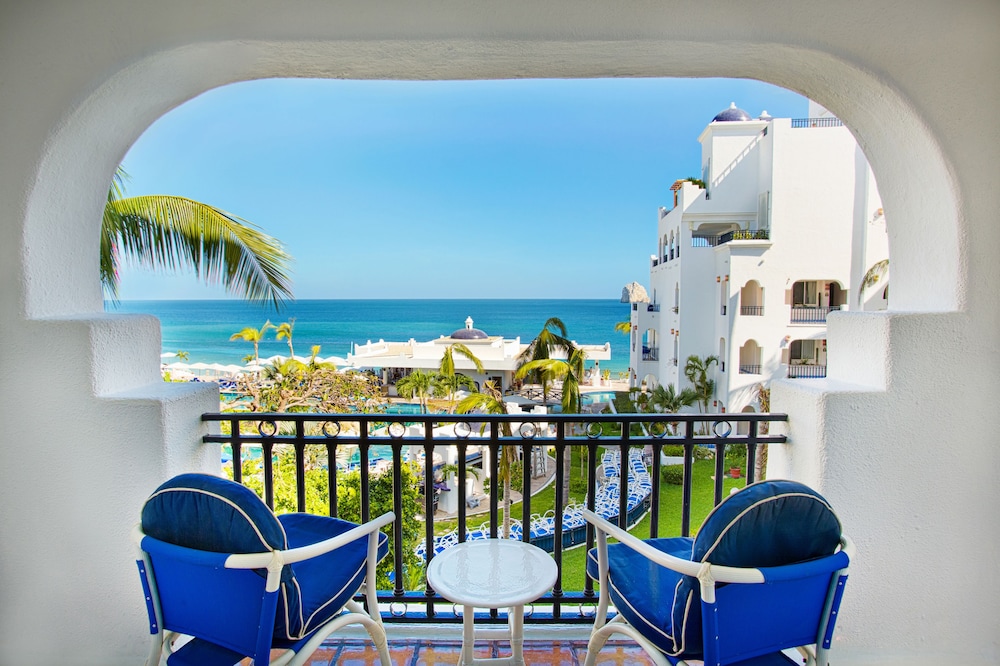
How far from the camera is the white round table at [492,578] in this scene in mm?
1660

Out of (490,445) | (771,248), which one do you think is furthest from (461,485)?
(771,248)

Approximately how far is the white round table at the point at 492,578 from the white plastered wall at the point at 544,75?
1.16m

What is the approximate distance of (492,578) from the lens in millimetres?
1762

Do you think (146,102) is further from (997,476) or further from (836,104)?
(997,476)

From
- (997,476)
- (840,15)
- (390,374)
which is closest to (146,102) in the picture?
(840,15)

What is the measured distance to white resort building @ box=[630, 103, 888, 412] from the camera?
18109 mm

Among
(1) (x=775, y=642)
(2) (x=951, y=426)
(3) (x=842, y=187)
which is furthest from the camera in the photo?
(3) (x=842, y=187)

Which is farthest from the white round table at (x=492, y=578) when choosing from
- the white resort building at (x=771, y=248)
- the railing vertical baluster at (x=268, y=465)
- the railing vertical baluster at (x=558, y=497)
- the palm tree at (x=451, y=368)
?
the white resort building at (x=771, y=248)

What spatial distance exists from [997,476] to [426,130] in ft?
197

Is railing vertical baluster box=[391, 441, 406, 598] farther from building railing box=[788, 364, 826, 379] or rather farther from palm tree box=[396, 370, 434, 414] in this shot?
building railing box=[788, 364, 826, 379]

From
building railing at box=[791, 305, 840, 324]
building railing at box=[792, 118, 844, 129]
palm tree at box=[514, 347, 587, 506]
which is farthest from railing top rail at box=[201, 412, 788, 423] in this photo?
building railing at box=[792, 118, 844, 129]

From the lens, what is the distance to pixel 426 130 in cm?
5656

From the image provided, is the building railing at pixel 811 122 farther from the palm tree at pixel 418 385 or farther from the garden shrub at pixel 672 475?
the palm tree at pixel 418 385

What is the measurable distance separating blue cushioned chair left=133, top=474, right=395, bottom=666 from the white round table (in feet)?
1.26
